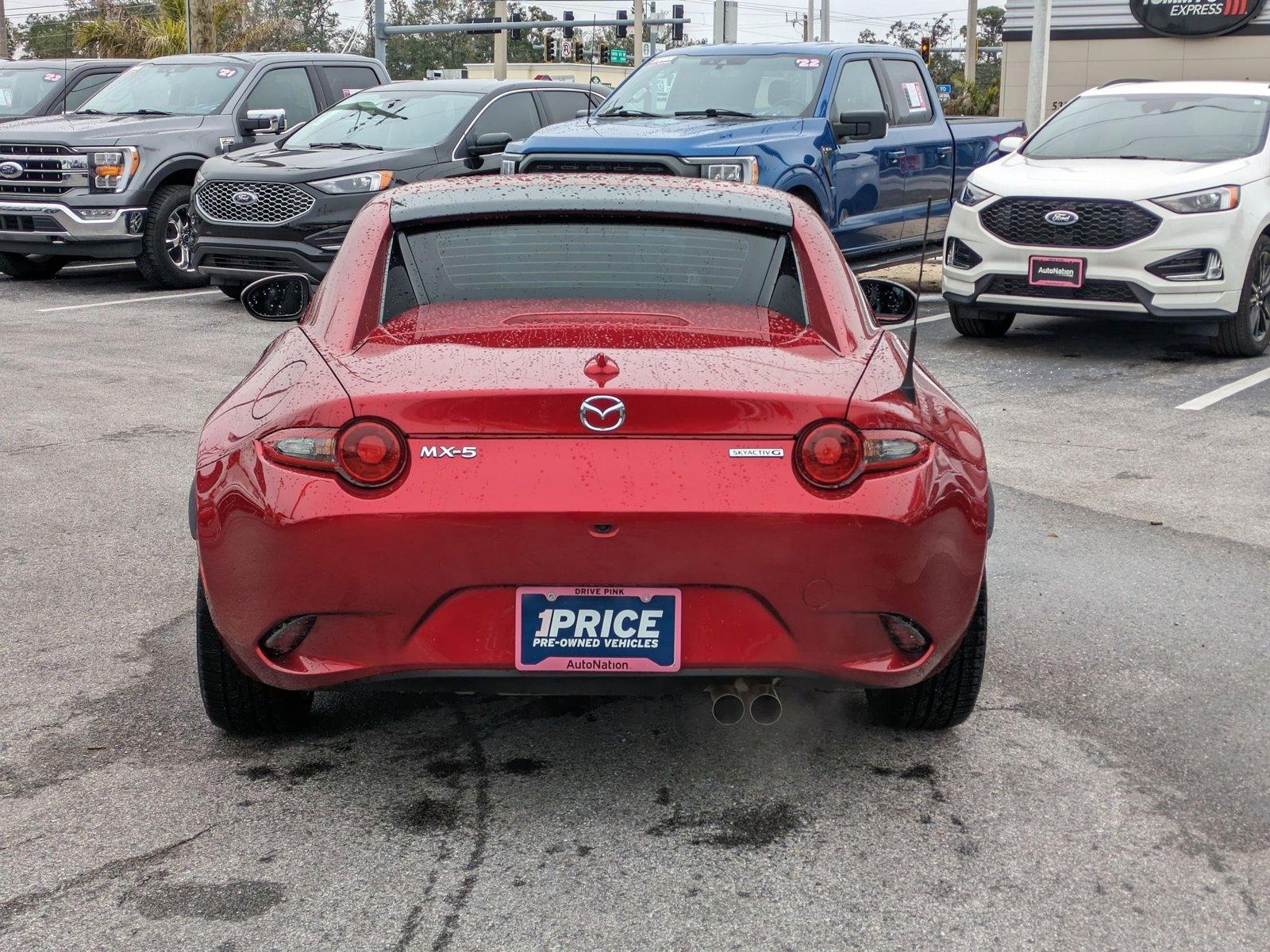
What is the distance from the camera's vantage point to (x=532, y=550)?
11.1 ft

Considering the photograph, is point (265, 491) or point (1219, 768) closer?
point (265, 491)

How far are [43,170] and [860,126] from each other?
24.5ft

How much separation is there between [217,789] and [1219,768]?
2.44 metres

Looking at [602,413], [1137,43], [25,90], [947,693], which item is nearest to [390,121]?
[25,90]

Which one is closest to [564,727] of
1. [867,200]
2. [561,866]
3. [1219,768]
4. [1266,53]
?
[561,866]

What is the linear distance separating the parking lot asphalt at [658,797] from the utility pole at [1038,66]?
14.5 meters

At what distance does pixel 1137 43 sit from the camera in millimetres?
33844

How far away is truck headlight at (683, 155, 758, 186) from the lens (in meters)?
10.8

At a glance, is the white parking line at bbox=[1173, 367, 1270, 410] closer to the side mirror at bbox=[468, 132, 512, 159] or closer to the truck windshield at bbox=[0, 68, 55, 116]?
the side mirror at bbox=[468, 132, 512, 159]

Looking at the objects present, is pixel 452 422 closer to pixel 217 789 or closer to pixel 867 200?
pixel 217 789

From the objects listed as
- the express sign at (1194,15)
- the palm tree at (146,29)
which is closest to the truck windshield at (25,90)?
the palm tree at (146,29)

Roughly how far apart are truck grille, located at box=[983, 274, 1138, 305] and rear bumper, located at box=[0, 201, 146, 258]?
7.80 metres

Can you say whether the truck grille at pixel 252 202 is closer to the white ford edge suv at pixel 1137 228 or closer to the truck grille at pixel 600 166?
the truck grille at pixel 600 166

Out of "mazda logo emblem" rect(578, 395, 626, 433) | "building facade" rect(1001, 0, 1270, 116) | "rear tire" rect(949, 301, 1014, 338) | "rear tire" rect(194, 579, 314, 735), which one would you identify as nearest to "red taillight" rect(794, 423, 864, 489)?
"mazda logo emblem" rect(578, 395, 626, 433)
